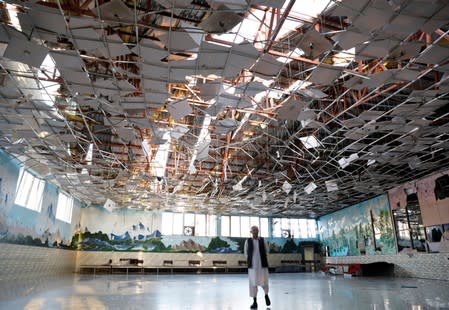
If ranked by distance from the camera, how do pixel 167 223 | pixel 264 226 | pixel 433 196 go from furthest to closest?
pixel 264 226
pixel 167 223
pixel 433 196

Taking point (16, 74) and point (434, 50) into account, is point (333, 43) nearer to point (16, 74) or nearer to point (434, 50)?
point (434, 50)

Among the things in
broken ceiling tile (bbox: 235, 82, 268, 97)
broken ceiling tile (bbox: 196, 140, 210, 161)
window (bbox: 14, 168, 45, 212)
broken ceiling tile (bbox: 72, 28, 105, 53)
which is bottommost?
window (bbox: 14, 168, 45, 212)

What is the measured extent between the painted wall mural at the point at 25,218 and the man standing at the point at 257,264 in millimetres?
10442

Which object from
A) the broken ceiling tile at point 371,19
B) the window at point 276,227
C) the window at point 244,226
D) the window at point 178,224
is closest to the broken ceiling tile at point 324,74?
A: the broken ceiling tile at point 371,19

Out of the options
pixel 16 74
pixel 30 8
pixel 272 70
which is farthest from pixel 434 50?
pixel 16 74

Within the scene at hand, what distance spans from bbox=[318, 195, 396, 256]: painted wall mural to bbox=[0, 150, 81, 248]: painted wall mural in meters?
19.0

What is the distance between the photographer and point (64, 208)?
67.6 ft

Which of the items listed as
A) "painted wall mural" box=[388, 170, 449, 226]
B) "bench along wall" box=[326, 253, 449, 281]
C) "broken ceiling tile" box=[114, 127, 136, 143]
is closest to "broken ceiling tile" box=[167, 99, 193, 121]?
"broken ceiling tile" box=[114, 127, 136, 143]

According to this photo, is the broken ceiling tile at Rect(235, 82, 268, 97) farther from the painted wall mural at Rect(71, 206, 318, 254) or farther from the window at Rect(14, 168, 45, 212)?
the painted wall mural at Rect(71, 206, 318, 254)

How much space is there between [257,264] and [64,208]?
56.4 feet

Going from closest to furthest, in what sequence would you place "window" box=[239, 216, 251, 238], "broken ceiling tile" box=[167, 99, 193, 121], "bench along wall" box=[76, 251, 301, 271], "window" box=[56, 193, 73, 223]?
"broken ceiling tile" box=[167, 99, 193, 121] < "window" box=[56, 193, 73, 223] < "bench along wall" box=[76, 251, 301, 271] < "window" box=[239, 216, 251, 238]

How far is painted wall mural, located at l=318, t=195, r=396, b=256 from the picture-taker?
19.9 m

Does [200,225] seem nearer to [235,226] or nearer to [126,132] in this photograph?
[235,226]

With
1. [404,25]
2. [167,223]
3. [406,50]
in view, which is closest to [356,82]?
[406,50]
